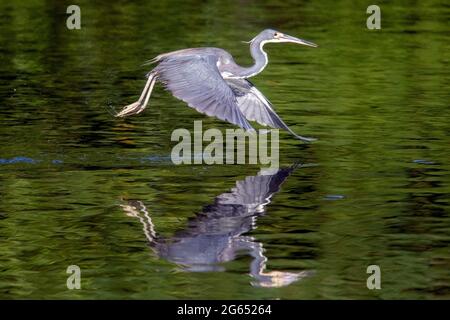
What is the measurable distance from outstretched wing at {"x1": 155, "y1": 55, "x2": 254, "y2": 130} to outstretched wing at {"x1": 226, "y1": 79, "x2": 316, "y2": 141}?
0.75 m

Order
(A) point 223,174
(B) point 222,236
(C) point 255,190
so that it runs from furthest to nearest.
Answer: (A) point 223,174 → (C) point 255,190 → (B) point 222,236

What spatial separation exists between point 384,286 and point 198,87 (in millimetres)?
3783

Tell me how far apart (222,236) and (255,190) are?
1655 millimetres

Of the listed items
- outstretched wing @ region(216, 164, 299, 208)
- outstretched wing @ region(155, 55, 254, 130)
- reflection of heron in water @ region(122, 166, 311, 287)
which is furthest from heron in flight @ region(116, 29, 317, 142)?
reflection of heron in water @ region(122, 166, 311, 287)

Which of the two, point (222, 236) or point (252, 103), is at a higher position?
point (252, 103)

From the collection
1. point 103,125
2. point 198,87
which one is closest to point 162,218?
point 198,87

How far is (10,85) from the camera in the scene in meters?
16.8

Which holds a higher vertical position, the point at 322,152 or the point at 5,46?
the point at 5,46

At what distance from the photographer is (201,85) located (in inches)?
460

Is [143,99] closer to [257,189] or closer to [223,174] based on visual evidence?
[223,174]

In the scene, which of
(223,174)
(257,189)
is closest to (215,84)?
(223,174)

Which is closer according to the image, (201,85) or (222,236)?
(222,236)

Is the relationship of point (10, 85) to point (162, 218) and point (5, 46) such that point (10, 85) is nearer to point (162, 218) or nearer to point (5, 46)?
point (5, 46)

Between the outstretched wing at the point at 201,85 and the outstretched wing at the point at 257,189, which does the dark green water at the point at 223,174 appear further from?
the outstretched wing at the point at 201,85
